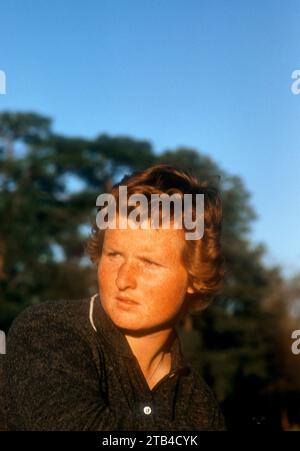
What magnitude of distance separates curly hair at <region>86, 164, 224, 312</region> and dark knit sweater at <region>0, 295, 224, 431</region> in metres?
0.12

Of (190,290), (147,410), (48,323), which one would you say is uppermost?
(190,290)

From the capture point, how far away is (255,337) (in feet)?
55.4

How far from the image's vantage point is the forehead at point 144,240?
1018mm

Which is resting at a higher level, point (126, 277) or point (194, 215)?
point (194, 215)

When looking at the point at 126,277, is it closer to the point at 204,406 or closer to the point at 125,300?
the point at 125,300

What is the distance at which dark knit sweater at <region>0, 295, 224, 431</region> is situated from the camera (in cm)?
87

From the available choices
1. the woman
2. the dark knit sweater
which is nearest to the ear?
the woman

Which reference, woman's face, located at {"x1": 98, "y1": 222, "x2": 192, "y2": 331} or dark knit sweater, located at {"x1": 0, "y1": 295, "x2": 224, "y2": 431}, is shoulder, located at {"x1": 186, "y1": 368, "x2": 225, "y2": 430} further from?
woman's face, located at {"x1": 98, "y1": 222, "x2": 192, "y2": 331}

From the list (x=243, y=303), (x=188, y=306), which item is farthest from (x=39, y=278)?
(x=188, y=306)

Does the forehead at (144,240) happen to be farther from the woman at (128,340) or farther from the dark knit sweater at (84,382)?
the dark knit sweater at (84,382)

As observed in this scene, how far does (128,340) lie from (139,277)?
0.50 feet

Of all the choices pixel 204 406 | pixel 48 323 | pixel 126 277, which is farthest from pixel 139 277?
pixel 204 406

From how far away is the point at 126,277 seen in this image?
3.24 feet
